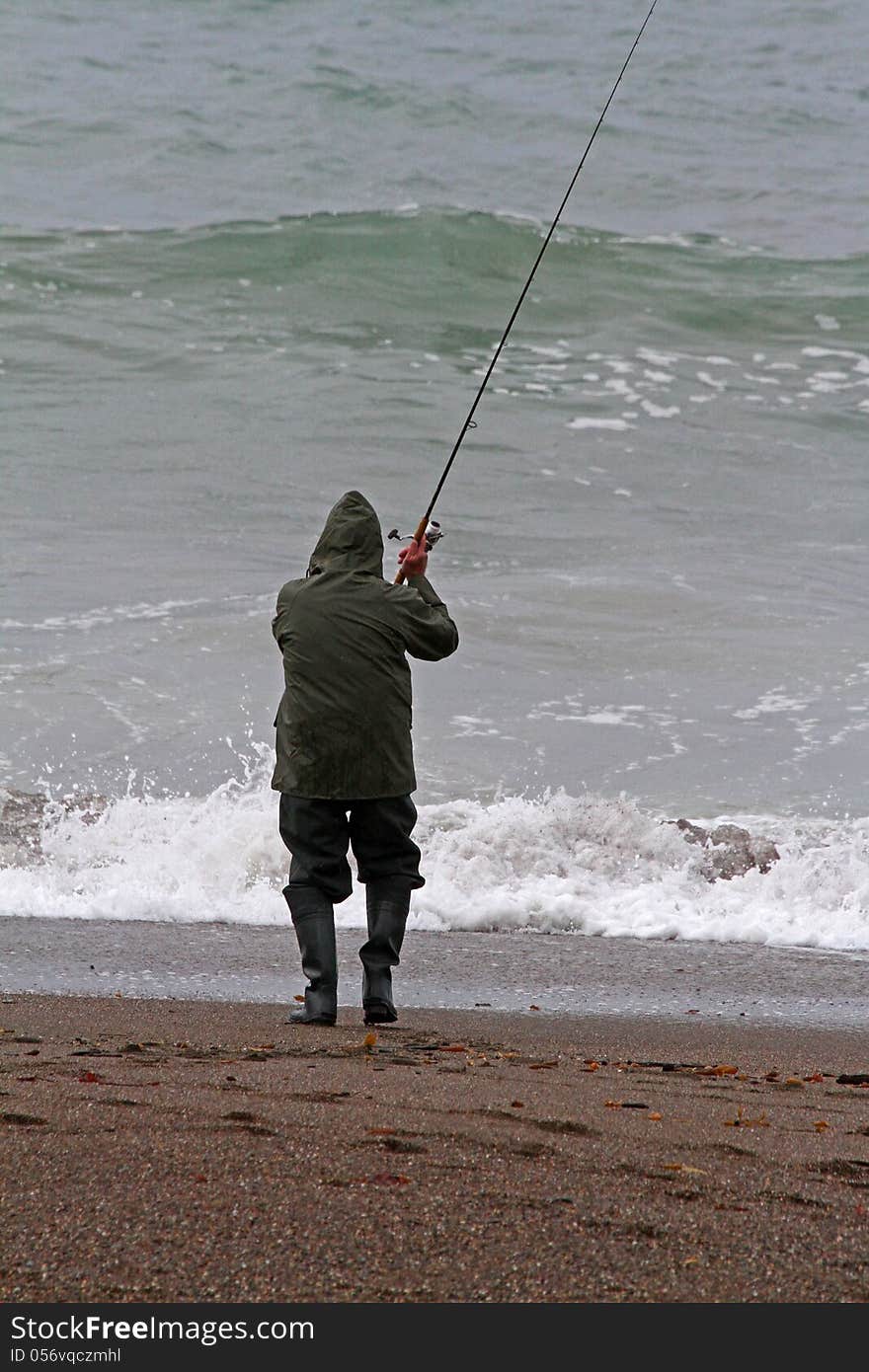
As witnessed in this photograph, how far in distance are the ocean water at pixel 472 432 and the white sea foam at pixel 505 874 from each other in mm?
23

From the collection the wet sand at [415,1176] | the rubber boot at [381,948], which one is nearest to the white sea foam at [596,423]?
the rubber boot at [381,948]

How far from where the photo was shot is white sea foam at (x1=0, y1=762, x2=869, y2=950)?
673 centimetres

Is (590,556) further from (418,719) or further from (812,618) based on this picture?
(418,719)

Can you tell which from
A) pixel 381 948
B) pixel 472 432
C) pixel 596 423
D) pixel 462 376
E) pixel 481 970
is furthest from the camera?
pixel 462 376

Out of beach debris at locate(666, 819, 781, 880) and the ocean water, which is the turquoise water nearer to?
the ocean water

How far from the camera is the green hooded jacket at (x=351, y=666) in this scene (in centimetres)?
445

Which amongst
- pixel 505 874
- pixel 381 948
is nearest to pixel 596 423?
pixel 505 874

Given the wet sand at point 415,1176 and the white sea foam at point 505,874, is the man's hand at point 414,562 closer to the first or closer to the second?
the wet sand at point 415,1176

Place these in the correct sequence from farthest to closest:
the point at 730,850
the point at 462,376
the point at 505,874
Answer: the point at 462,376 → the point at 730,850 → the point at 505,874

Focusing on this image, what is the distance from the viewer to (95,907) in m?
6.66

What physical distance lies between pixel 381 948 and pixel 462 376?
48.4ft

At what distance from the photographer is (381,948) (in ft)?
→ 15.0

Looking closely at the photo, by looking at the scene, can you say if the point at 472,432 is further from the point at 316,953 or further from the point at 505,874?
the point at 316,953

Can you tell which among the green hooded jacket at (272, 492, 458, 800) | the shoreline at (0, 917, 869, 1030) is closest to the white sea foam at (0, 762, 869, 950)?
the shoreline at (0, 917, 869, 1030)
